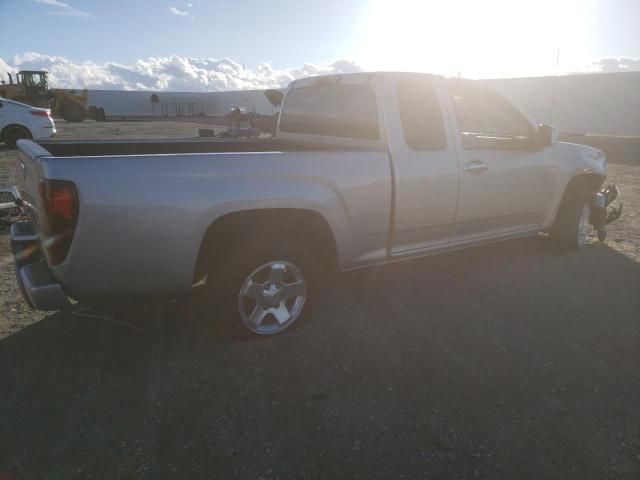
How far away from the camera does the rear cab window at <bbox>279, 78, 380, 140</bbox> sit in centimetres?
338

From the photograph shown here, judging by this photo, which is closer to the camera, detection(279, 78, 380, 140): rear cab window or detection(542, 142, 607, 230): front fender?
detection(279, 78, 380, 140): rear cab window

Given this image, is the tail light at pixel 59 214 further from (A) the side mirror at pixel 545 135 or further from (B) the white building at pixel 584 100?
(B) the white building at pixel 584 100

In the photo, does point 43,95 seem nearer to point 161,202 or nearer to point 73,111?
point 73,111

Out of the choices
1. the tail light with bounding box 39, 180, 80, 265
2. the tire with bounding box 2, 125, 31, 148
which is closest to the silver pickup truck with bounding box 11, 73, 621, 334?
the tail light with bounding box 39, 180, 80, 265

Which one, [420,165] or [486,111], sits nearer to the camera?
[420,165]

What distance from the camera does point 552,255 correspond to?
4.84 meters

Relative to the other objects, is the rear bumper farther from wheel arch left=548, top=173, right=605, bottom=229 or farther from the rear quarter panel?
wheel arch left=548, top=173, right=605, bottom=229

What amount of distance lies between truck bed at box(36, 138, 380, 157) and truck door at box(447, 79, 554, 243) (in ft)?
3.41

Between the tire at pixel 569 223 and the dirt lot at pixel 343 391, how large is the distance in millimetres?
1059

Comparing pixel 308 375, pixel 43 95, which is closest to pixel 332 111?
pixel 308 375

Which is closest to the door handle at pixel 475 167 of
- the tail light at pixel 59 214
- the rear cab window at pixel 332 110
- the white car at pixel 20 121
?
the rear cab window at pixel 332 110

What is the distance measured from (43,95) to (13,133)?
16.6 metres

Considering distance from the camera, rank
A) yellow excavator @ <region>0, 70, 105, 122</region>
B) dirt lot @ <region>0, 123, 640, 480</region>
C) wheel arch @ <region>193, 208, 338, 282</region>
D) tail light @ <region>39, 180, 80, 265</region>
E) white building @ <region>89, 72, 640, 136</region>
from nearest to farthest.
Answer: dirt lot @ <region>0, 123, 640, 480</region> → tail light @ <region>39, 180, 80, 265</region> → wheel arch @ <region>193, 208, 338, 282</region> → white building @ <region>89, 72, 640, 136</region> → yellow excavator @ <region>0, 70, 105, 122</region>

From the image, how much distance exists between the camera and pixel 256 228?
8.98 ft
